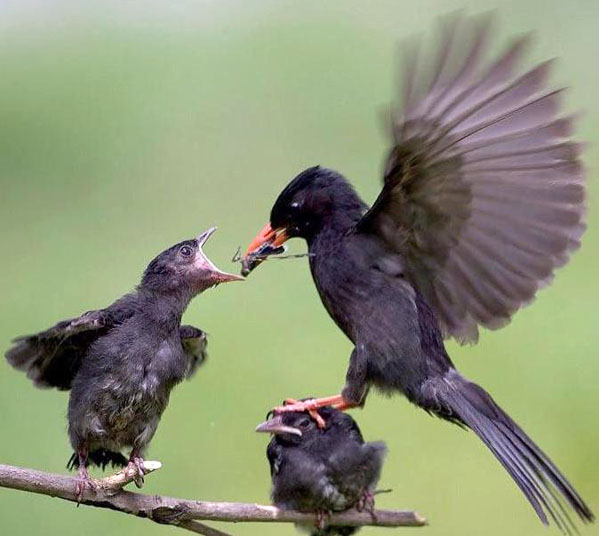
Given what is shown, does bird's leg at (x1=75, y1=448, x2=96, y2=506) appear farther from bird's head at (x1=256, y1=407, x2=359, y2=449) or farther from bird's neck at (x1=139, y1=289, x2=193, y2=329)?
bird's head at (x1=256, y1=407, x2=359, y2=449)

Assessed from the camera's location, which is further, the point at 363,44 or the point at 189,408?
the point at 363,44

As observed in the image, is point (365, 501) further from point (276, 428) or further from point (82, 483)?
point (82, 483)

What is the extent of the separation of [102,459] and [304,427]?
0.80 metres

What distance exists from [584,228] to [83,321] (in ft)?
6.23

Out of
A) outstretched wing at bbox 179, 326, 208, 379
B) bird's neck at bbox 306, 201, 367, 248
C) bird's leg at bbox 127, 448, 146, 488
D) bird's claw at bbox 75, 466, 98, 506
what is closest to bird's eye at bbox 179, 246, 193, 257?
outstretched wing at bbox 179, 326, 208, 379

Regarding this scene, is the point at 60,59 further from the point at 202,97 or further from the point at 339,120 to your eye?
the point at 339,120

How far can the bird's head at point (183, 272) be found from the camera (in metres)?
5.91

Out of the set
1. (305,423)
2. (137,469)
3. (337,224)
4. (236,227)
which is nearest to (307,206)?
(337,224)

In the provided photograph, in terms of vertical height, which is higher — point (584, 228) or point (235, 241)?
point (584, 228)

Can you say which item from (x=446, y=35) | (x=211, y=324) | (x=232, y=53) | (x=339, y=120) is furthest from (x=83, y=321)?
(x=232, y=53)

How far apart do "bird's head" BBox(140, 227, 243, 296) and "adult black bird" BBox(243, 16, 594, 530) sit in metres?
0.29

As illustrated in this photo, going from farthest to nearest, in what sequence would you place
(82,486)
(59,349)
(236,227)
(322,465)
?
(236,227), (322,465), (59,349), (82,486)

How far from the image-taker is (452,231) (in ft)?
19.9

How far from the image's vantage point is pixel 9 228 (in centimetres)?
1281
